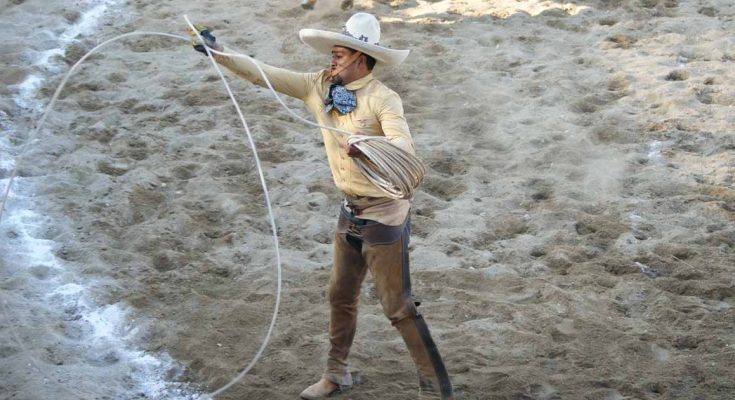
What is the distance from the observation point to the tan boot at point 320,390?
15.4 ft

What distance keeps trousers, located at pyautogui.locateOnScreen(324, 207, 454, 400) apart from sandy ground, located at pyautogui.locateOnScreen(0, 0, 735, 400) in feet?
1.18

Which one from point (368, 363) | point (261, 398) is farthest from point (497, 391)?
point (261, 398)

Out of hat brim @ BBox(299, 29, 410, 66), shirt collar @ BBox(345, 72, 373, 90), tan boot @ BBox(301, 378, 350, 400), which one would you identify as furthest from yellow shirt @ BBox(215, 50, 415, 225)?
tan boot @ BBox(301, 378, 350, 400)

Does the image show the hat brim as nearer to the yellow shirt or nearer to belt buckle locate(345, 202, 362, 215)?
the yellow shirt

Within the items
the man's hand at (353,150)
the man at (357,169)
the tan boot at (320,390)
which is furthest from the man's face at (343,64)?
the tan boot at (320,390)

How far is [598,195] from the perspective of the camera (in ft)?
21.9

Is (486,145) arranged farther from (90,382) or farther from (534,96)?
(90,382)

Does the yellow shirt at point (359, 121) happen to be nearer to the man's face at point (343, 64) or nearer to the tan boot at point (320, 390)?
the man's face at point (343, 64)

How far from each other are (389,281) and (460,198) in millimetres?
2455

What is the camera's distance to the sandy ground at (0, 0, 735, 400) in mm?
5047

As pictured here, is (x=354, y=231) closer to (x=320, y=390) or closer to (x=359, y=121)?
(x=359, y=121)

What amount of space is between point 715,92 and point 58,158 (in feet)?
16.3

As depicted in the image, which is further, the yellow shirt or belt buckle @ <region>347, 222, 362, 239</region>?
belt buckle @ <region>347, 222, 362, 239</region>

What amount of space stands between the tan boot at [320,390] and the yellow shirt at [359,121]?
2.91ft
